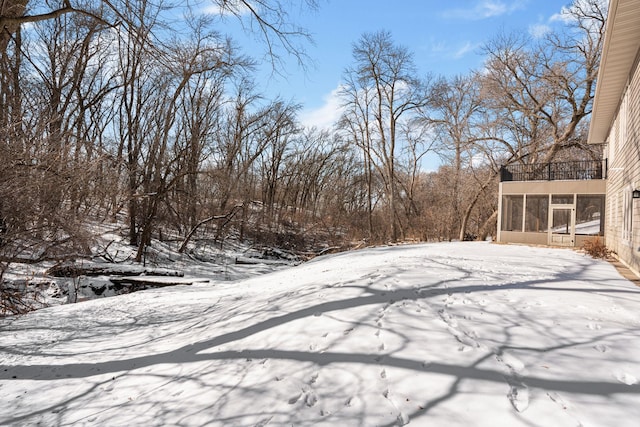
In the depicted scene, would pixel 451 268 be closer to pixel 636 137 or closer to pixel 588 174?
pixel 636 137

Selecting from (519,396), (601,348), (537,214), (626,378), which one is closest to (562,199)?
(537,214)

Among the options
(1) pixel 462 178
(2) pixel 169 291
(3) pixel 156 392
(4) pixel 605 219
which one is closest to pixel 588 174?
(4) pixel 605 219

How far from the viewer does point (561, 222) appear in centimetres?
1670

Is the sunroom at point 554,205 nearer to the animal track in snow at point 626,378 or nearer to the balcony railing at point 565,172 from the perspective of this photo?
the balcony railing at point 565,172

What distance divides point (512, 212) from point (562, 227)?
220cm

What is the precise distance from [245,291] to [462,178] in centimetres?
2375

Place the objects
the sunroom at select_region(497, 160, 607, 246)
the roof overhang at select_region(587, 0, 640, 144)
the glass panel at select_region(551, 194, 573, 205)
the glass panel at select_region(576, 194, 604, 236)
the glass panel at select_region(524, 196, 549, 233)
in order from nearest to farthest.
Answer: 1. the roof overhang at select_region(587, 0, 640, 144)
2. the glass panel at select_region(576, 194, 604, 236)
3. the sunroom at select_region(497, 160, 607, 246)
4. the glass panel at select_region(551, 194, 573, 205)
5. the glass panel at select_region(524, 196, 549, 233)

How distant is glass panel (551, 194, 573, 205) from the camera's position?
16.5 m

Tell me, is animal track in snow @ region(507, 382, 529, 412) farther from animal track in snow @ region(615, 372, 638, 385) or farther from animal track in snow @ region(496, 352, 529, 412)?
animal track in snow @ region(615, 372, 638, 385)

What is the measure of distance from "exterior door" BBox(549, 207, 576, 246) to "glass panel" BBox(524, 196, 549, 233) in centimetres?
31


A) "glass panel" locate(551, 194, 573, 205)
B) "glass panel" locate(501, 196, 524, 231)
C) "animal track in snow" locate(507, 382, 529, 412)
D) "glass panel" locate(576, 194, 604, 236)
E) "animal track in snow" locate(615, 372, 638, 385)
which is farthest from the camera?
"glass panel" locate(501, 196, 524, 231)

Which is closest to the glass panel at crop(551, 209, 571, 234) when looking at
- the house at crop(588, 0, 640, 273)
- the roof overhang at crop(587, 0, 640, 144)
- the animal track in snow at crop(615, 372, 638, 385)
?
the house at crop(588, 0, 640, 273)

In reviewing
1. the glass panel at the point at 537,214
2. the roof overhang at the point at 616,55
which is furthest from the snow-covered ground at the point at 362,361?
the glass panel at the point at 537,214

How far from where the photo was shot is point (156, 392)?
3887 mm
